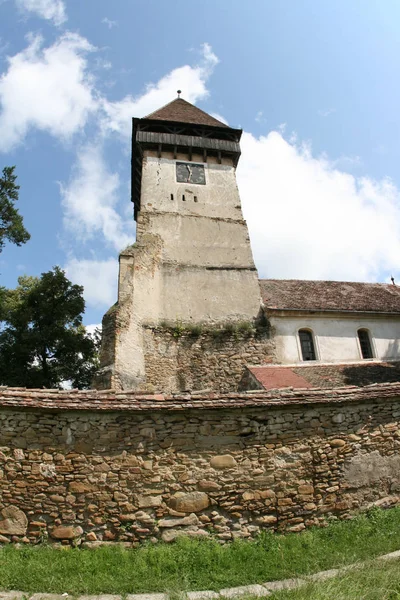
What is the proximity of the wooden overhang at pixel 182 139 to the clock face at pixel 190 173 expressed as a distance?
65 cm

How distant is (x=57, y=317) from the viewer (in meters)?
21.3

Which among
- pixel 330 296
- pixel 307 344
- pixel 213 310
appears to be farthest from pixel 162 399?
pixel 330 296

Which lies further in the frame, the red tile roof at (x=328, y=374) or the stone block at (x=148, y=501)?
the red tile roof at (x=328, y=374)

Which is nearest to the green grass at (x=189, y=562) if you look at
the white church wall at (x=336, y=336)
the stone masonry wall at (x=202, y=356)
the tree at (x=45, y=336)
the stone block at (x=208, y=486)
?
the stone block at (x=208, y=486)

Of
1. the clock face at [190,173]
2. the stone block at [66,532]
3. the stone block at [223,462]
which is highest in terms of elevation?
the clock face at [190,173]

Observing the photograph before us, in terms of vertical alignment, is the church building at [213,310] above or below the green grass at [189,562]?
above

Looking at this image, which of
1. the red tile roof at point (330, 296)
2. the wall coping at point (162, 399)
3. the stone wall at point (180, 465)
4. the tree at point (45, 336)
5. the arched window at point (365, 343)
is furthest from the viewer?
the tree at point (45, 336)

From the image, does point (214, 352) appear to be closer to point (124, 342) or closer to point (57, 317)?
point (124, 342)

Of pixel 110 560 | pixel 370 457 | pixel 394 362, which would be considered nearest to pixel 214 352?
pixel 394 362

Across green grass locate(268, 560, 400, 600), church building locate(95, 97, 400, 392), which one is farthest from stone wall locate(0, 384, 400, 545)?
church building locate(95, 97, 400, 392)

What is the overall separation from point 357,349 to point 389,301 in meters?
3.58

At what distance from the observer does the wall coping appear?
6934 mm

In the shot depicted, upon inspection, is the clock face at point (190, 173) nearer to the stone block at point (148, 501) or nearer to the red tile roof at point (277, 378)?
the red tile roof at point (277, 378)

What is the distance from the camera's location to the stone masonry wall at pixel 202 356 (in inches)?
604
